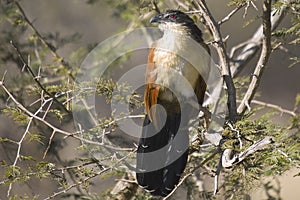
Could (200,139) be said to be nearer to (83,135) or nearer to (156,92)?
(156,92)

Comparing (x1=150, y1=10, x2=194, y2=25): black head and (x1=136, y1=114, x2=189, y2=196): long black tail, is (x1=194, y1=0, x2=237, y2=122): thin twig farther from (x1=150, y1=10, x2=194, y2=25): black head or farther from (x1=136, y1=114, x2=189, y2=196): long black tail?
(x1=150, y1=10, x2=194, y2=25): black head

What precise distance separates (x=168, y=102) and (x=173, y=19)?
17.1 inches

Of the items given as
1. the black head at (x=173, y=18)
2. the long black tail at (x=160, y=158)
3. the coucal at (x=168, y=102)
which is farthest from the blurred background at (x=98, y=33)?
the long black tail at (x=160, y=158)

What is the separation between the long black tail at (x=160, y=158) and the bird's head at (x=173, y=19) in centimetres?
55

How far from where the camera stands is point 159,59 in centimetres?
303

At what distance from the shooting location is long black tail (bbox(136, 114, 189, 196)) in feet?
8.96

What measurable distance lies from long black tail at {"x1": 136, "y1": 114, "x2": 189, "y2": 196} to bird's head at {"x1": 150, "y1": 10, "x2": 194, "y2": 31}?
21.8 inches

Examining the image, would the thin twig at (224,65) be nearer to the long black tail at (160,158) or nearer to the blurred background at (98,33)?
the long black tail at (160,158)

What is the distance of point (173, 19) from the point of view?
10.4ft

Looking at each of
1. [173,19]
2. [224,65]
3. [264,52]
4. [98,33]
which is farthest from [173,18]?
[98,33]

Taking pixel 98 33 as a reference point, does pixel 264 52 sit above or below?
above

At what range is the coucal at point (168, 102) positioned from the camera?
9.02 feet

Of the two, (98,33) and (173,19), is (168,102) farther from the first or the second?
(98,33)

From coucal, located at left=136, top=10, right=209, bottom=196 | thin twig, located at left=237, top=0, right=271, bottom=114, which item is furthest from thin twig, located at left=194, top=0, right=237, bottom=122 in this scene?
coucal, located at left=136, top=10, right=209, bottom=196
